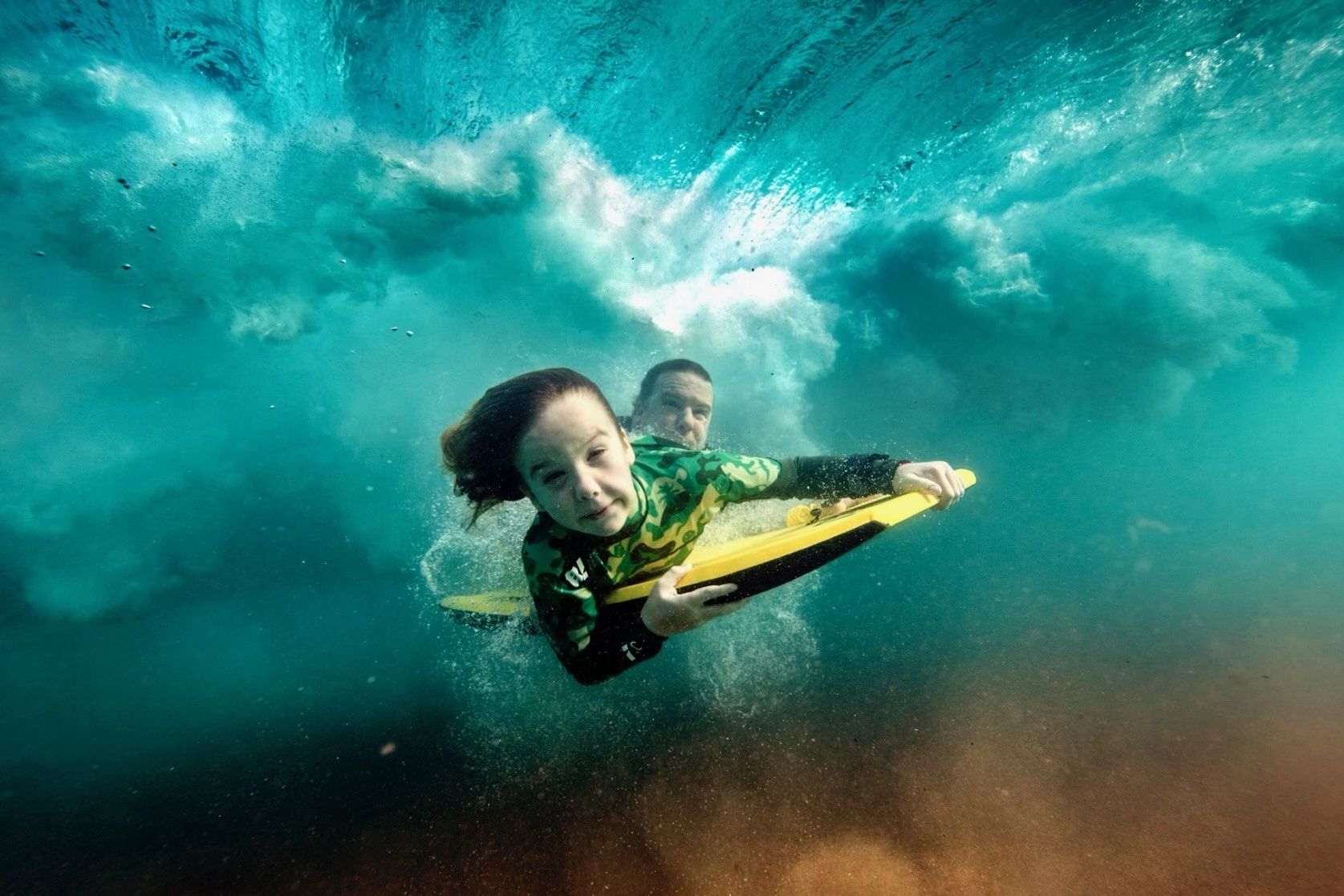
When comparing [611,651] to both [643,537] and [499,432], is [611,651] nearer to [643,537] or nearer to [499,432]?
[643,537]

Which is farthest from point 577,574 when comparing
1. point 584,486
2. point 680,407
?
point 680,407

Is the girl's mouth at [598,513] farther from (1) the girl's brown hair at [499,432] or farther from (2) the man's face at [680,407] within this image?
(2) the man's face at [680,407]

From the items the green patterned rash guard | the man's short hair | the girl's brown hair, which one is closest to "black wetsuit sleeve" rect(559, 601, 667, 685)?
the green patterned rash guard

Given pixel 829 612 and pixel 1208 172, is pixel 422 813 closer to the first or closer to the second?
pixel 829 612

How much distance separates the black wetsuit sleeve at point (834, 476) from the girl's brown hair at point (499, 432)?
1397 mm

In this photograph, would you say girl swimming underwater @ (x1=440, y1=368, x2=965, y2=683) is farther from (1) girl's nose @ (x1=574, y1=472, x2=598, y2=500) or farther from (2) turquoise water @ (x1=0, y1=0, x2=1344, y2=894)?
(2) turquoise water @ (x1=0, y1=0, x2=1344, y2=894)

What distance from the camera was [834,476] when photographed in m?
3.17

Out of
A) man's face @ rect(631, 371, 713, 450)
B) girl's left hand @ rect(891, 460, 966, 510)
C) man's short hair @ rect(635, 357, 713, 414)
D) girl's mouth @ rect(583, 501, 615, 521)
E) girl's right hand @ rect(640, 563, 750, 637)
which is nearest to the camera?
girl's right hand @ rect(640, 563, 750, 637)

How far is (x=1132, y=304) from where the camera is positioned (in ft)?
62.0

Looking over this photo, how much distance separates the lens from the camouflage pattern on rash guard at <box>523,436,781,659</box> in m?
2.28

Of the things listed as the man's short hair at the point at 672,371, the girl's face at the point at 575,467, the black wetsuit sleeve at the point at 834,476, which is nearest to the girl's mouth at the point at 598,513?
the girl's face at the point at 575,467

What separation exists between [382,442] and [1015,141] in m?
31.4

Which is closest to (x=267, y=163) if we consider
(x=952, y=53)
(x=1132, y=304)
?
(x=952, y=53)

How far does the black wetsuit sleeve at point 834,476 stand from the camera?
303cm
